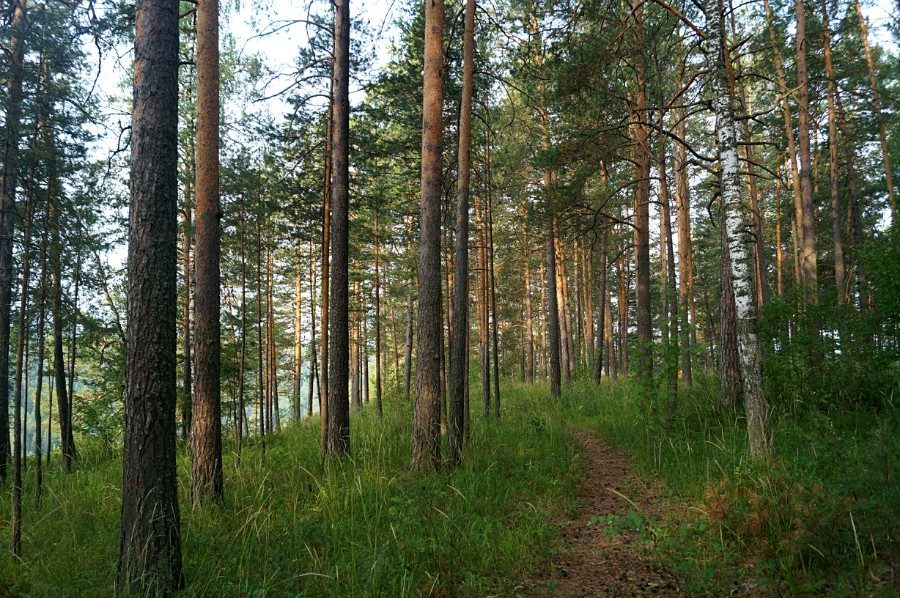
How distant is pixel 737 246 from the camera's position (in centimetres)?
521

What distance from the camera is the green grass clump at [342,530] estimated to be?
3396mm

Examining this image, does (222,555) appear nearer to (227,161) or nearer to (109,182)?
(227,161)

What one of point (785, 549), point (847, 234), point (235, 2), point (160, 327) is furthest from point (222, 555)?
point (847, 234)

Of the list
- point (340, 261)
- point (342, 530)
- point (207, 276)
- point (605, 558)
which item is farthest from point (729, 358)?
point (207, 276)

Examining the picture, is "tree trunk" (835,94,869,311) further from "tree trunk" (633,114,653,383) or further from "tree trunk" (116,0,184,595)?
"tree trunk" (116,0,184,595)

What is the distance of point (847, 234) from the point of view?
18.5 m

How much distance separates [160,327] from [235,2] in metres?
5.59

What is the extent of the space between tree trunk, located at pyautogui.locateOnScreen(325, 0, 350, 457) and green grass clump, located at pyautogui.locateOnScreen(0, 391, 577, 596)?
61cm

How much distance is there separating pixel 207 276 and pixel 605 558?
237 inches

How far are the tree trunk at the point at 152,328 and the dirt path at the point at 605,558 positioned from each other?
3.15 meters

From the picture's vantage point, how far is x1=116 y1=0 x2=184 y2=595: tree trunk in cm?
309

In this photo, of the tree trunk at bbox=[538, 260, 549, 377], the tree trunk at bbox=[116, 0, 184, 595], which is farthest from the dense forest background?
the tree trunk at bbox=[538, 260, 549, 377]

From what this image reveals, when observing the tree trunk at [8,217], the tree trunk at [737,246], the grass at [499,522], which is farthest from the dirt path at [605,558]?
the tree trunk at [8,217]

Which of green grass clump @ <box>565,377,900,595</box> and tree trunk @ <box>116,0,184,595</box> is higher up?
tree trunk @ <box>116,0,184,595</box>
